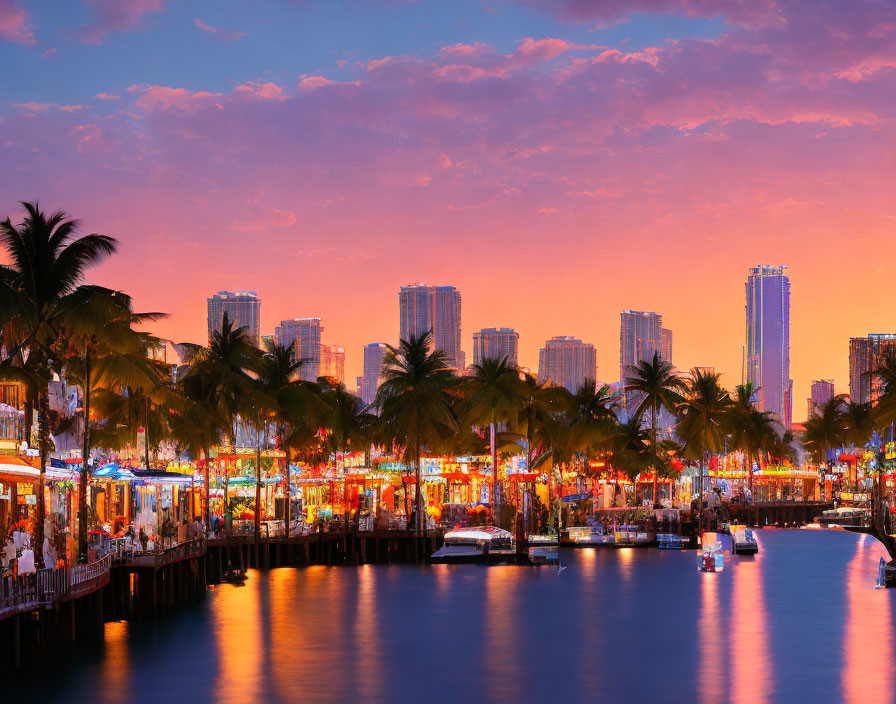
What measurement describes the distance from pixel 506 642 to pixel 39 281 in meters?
20.8

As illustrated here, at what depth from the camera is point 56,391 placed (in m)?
51.1

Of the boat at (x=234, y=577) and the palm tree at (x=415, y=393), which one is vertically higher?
the palm tree at (x=415, y=393)

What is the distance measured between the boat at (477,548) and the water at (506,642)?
458 centimetres

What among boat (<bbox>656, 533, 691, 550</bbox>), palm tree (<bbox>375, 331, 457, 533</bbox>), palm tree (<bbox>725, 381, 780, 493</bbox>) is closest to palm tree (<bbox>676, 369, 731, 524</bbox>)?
palm tree (<bbox>725, 381, 780, 493</bbox>)

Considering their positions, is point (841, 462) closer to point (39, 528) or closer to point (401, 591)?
point (401, 591)

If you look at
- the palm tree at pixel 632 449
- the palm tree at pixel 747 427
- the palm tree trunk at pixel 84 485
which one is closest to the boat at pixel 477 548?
the palm tree trunk at pixel 84 485

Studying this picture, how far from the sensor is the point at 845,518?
433 ft

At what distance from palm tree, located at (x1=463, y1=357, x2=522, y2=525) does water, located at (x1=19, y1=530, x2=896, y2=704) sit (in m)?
22.2

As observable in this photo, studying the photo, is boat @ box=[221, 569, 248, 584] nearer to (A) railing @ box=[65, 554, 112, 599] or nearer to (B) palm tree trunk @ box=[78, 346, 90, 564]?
(B) palm tree trunk @ box=[78, 346, 90, 564]

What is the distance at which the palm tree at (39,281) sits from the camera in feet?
145

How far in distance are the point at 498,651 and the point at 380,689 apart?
778cm

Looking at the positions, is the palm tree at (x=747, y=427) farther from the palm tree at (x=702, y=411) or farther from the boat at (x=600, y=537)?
the boat at (x=600, y=537)

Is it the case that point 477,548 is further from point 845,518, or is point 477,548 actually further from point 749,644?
point 845,518

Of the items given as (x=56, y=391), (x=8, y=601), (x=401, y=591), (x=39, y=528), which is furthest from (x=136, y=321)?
(x=8, y=601)
